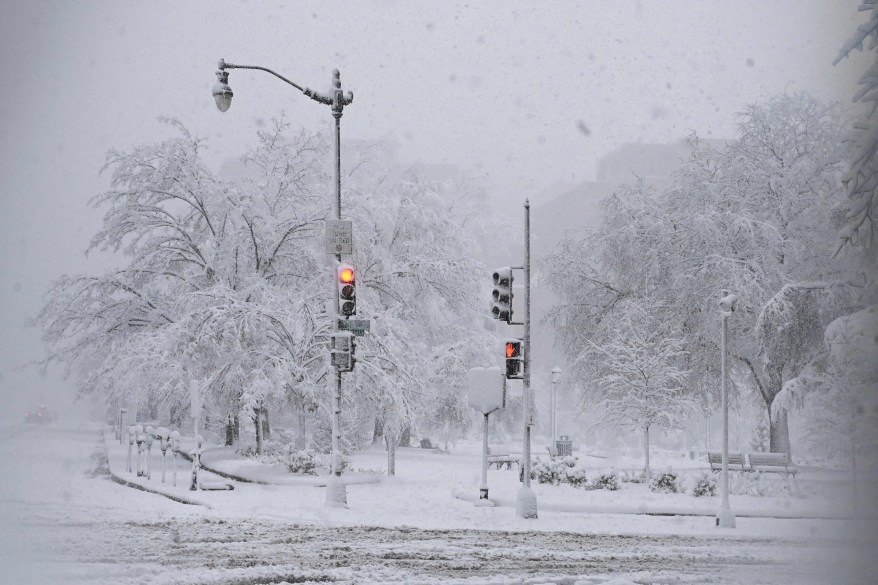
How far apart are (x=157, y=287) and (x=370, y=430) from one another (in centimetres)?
1755

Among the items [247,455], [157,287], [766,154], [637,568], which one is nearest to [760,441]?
[766,154]

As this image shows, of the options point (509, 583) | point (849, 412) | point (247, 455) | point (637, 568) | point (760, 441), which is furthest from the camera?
point (760, 441)

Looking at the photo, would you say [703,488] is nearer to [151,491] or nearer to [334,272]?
[334,272]

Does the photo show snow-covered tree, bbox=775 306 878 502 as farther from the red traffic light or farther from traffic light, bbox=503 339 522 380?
the red traffic light

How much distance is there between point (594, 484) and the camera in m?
25.8

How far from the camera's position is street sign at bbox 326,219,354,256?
19375mm

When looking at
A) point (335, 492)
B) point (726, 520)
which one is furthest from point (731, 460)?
point (335, 492)

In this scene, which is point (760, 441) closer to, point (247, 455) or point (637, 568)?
point (247, 455)

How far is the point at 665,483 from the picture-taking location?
84.0 feet

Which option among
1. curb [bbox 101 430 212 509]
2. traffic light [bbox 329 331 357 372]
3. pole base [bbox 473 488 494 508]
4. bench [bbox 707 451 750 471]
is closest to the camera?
traffic light [bbox 329 331 357 372]

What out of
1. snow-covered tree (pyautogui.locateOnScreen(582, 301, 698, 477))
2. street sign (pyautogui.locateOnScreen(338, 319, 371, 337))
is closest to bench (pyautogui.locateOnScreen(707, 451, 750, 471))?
snow-covered tree (pyautogui.locateOnScreen(582, 301, 698, 477))

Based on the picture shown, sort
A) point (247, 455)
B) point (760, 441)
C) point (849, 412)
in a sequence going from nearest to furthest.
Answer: point (849, 412) < point (247, 455) < point (760, 441)

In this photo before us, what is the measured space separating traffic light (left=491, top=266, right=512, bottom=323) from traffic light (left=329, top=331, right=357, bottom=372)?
3.01 meters

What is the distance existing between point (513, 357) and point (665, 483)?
9.12m
